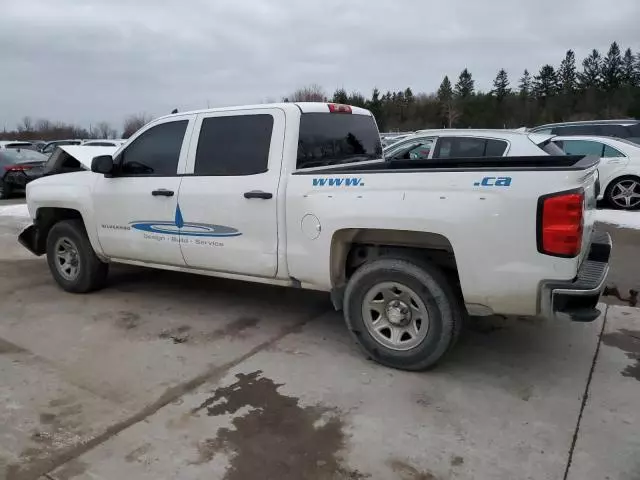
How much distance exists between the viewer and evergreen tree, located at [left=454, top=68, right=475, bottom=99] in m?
78.3

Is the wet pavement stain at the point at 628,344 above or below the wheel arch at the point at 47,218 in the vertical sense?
below

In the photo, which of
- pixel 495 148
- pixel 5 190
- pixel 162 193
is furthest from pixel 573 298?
pixel 5 190

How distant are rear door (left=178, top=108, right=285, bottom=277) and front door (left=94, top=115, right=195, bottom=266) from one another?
0.49 ft

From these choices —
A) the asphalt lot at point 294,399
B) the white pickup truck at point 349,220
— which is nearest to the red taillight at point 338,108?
the white pickup truck at point 349,220

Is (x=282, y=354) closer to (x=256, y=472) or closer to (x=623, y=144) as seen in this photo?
(x=256, y=472)

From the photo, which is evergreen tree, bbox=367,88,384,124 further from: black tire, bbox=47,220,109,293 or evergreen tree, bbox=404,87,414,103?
black tire, bbox=47,220,109,293

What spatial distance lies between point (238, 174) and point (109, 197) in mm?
1666

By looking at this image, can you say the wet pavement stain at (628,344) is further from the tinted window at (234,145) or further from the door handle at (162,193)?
the door handle at (162,193)

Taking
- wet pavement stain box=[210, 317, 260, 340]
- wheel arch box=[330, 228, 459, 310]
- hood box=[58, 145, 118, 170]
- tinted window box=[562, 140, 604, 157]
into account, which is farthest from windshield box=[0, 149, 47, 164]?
wheel arch box=[330, 228, 459, 310]

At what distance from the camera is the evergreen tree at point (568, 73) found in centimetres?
7582

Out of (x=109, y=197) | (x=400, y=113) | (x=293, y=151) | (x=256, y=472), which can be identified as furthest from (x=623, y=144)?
(x=400, y=113)

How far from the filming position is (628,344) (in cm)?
439

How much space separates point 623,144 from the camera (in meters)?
10.8

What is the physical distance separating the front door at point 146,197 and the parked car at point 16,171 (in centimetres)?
1157
